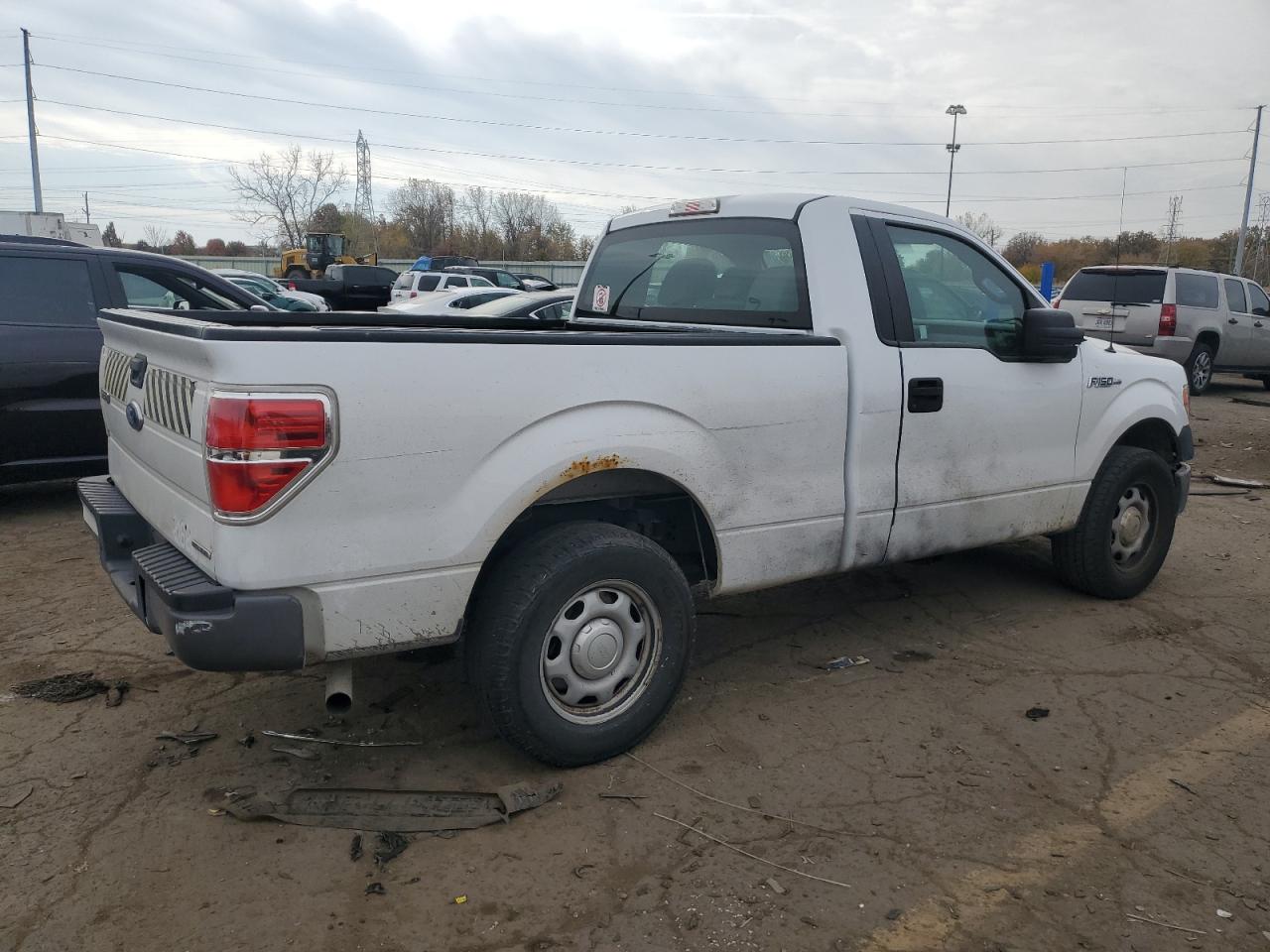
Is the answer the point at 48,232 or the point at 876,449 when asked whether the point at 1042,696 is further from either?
the point at 48,232

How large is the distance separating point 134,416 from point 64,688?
1330 mm

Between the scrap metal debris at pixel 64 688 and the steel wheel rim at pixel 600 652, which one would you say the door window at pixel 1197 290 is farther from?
the scrap metal debris at pixel 64 688

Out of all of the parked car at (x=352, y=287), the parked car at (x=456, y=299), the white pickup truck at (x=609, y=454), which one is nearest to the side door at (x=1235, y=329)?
the parked car at (x=456, y=299)

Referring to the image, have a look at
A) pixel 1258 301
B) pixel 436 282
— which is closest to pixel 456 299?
pixel 1258 301

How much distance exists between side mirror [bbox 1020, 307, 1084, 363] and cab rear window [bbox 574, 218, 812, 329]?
117cm

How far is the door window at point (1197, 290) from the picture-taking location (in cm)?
1412

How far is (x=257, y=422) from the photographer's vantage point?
96.7 inches

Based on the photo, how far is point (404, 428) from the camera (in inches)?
104

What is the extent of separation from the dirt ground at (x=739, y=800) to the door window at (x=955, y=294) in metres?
1.43

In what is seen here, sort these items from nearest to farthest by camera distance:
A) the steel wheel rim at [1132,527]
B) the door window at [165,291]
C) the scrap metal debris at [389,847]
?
the scrap metal debris at [389,847], the steel wheel rim at [1132,527], the door window at [165,291]

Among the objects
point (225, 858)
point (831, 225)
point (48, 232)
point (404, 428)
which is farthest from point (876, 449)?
point (48, 232)

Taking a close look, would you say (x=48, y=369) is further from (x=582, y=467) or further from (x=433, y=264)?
(x=433, y=264)

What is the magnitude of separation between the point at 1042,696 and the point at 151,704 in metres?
3.54

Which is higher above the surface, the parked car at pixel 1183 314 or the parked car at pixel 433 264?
the parked car at pixel 433 264
